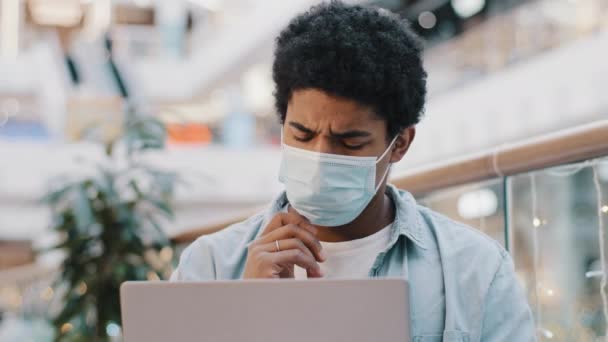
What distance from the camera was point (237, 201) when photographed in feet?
48.7

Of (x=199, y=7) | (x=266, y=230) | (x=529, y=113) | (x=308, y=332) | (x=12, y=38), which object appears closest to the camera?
(x=308, y=332)

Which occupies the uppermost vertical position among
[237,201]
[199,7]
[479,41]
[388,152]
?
[199,7]

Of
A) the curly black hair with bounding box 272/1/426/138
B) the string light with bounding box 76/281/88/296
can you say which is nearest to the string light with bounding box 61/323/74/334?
the string light with bounding box 76/281/88/296

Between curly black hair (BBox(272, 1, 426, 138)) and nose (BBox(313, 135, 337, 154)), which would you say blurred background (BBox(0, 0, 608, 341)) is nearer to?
curly black hair (BBox(272, 1, 426, 138))

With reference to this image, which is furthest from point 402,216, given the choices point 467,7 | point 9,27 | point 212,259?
point 9,27

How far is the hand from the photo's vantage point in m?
1.39

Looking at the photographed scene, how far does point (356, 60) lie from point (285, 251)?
317mm

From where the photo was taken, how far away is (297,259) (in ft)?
4.59

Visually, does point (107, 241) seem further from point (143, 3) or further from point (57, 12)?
point (143, 3)

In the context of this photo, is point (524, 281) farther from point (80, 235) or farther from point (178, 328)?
point (80, 235)

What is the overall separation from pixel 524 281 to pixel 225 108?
17033mm

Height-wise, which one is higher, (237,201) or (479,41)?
(479,41)

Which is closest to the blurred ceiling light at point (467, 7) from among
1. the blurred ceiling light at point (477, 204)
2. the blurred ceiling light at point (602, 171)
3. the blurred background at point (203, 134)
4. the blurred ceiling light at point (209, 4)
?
the blurred background at point (203, 134)

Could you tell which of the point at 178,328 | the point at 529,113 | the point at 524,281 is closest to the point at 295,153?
the point at 178,328
